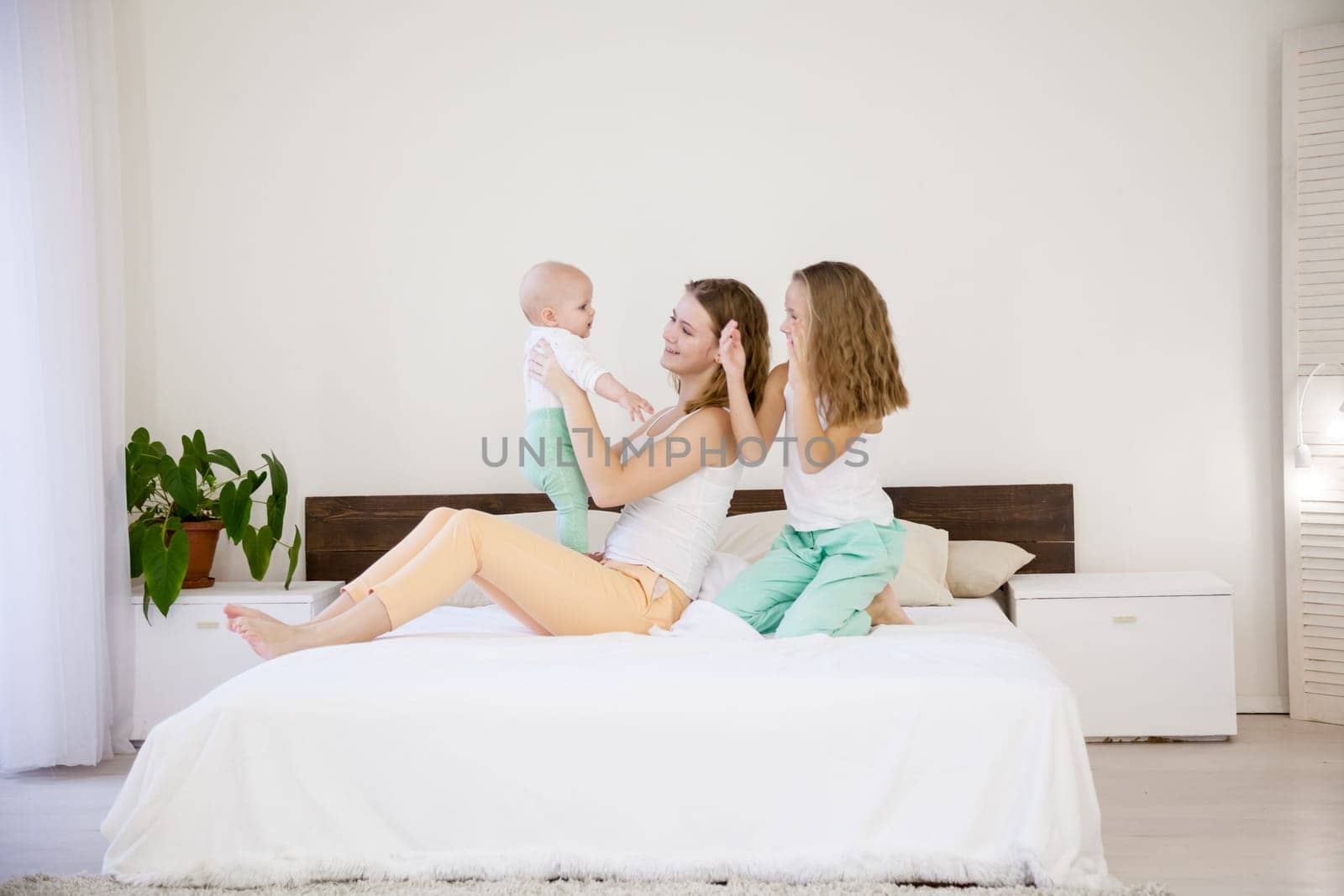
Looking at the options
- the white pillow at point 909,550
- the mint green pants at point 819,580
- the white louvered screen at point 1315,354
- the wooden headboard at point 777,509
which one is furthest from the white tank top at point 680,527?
the white louvered screen at point 1315,354

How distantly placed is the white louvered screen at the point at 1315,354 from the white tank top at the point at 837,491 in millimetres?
1575

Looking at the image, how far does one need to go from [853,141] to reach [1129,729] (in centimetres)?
195

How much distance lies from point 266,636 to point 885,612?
1.31m

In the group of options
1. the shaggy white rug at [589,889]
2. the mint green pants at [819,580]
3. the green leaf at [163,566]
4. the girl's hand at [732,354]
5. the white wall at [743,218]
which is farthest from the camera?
the white wall at [743,218]

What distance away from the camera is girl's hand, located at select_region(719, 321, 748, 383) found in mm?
2475

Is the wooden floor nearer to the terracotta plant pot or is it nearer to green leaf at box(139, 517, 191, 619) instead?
green leaf at box(139, 517, 191, 619)

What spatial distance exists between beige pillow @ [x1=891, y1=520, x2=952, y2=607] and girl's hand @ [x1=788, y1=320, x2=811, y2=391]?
26.6 inches

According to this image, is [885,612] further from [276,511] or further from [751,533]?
[276,511]

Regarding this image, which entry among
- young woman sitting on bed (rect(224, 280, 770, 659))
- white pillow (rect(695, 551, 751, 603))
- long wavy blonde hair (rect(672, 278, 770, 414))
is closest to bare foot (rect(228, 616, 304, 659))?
young woman sitting on bed (rect(224, 280, 770, 659))

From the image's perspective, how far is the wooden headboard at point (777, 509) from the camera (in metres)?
3.49

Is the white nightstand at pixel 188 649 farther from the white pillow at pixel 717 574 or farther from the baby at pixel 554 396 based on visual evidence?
the white pillow at pixel 717 574

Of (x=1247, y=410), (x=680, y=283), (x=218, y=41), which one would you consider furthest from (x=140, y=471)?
(x=1247, y=410)

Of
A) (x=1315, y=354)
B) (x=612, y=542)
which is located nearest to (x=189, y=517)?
(x=612, y=542)

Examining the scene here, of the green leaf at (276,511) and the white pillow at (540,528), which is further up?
the green leaf at (276,511)
